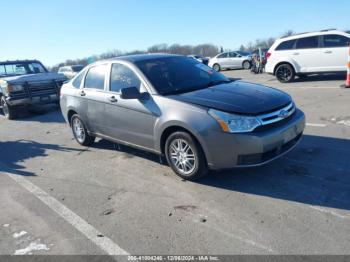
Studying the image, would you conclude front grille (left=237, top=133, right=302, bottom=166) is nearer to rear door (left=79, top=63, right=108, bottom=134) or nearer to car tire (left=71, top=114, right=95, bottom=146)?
rear door (left=79, top=63, right=108, bottom=134)

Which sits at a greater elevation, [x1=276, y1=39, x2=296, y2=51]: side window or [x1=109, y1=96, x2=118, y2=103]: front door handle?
[x1=276, y1=39, x2=296, y2=51]: side window

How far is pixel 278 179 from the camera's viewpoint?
4.57 m

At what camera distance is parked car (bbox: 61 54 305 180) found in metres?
4.24

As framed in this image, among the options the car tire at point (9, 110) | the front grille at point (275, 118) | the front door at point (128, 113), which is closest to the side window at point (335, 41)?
the front grille at point (275, 118)

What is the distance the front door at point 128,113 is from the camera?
16.7 feet

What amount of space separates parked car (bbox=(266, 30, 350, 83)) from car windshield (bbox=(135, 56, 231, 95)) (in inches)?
320

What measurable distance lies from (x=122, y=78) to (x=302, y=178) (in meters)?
3.10

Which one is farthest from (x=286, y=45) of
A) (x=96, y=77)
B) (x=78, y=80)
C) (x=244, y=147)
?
(x=244, y=147)

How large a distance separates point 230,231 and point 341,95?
25.0ft

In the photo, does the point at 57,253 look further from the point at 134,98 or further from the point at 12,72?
the point at 12,72

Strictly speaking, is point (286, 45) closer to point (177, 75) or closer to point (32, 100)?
point (177, 75)

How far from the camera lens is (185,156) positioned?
15.4 feet

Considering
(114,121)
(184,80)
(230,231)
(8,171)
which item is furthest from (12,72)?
(230,231)

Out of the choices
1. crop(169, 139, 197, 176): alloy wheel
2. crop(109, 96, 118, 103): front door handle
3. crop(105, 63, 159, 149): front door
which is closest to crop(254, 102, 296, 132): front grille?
crop(169, 139, 197, 176): alloy wheel
